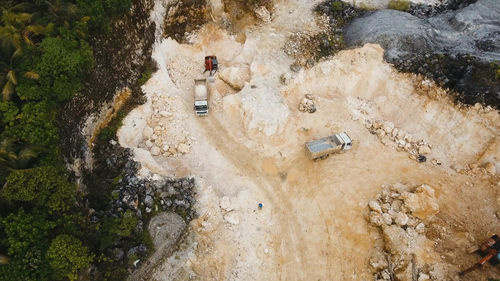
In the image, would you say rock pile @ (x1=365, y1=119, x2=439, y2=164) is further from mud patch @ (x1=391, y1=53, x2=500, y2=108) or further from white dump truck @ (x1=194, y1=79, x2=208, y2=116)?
white dump truck @ (x1=194, y1=79, x2=208, y2=116)

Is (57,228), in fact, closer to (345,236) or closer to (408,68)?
(345,236)

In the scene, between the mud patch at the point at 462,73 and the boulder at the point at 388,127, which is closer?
the mud patch at the point at 462,73

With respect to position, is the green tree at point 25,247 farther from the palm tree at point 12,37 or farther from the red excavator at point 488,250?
the red excavator at point 488,250

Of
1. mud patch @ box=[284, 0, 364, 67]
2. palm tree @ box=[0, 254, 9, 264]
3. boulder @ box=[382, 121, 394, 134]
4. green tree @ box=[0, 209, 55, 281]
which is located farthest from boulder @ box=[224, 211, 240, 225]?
mud patch @ box=[284, 0, 364, 67]

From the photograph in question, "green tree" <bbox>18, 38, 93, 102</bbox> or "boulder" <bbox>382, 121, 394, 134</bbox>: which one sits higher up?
"green tree" <bbox>18, 38, 93, 102</bbox>

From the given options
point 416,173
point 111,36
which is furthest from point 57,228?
Answer: point 416,173

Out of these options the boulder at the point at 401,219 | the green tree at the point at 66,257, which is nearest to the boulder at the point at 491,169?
the boulder at the point at 401,219
